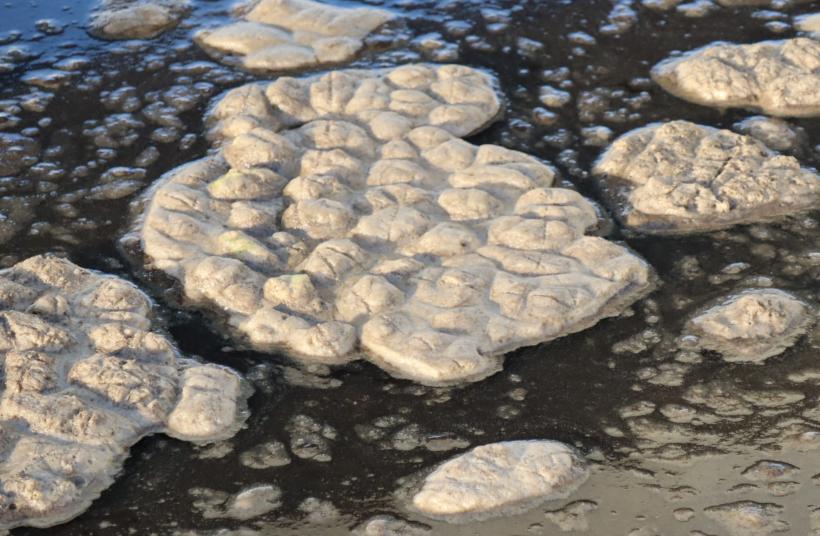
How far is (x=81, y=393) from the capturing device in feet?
8.16

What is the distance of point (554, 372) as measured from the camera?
2611 millimetres

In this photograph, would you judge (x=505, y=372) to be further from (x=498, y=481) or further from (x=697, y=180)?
(x=697, y=180)

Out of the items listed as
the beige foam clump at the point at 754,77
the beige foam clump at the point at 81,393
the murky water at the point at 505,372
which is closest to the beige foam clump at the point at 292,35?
the murky water at the point at 505,372

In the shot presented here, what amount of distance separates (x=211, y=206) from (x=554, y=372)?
1.04 metres

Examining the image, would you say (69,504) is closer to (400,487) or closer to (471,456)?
(400,487)

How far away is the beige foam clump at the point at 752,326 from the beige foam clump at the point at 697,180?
0.35 metres

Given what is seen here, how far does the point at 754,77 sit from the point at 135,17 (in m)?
2.09

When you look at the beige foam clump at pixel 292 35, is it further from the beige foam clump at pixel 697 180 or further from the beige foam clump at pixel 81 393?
the beige foam clump at pixel 81 393

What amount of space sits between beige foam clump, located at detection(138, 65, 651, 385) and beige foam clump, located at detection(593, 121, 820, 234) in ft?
0.57

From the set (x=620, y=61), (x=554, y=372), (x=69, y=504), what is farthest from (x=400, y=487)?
(x=620, y=61)

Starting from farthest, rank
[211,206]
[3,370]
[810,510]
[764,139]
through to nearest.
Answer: [764,139] → [211,206] → [3,370] → [810,510]

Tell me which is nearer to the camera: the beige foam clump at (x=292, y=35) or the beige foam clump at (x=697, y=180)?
the beige foam clump at (x=697, y=180)

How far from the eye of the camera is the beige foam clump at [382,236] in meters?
2.67

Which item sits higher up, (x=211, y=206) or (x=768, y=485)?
(x=211, y=206)
